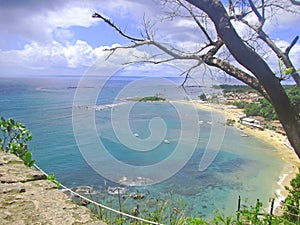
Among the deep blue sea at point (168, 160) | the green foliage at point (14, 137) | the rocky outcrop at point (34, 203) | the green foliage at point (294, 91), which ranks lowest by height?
the deep blue sea at point (168, 160)

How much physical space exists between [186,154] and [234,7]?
53.0 ft

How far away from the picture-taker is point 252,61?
63.7 inches

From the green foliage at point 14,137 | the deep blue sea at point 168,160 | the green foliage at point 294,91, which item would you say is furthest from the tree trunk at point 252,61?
the deep blue sea at point 168,160

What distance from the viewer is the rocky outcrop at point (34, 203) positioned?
3.88 feet

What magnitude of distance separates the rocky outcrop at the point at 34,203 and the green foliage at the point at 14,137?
927mm

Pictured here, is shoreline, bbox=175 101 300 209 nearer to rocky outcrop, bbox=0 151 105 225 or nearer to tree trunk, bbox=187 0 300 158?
tree trunk, bbox=187 0 300 158

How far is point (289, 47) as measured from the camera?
2.03 meters

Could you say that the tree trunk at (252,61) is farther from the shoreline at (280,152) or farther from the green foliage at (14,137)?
the shoreline at (280,152)

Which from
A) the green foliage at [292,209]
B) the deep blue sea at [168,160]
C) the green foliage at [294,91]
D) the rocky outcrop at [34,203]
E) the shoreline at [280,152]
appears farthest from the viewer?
the shoreline at [280,152]

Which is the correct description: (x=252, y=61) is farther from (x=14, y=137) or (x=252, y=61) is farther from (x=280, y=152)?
(x=280, y=152)

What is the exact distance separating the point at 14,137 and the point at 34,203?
5.44ft

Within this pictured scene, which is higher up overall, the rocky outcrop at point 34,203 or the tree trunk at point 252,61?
the tree trunk at point 252,61

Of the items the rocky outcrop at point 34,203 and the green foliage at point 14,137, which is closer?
the rocky outcrop at point 34,203

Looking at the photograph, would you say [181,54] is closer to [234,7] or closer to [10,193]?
[234,7]
